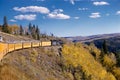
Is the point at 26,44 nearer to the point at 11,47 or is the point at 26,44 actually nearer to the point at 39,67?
the point at 11,47

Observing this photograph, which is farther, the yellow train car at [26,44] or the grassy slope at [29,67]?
the yellow train car at [26,44]

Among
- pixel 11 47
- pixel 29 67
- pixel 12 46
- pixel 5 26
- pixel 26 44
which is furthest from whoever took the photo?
pixel 5 26

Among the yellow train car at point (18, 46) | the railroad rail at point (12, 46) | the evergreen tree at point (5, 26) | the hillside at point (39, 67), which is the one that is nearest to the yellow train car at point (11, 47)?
the railroad rail at point (12, 46)

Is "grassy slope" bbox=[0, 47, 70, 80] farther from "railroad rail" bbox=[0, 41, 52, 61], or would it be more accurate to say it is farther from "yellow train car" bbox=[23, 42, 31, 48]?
"yellow train car" bbox=[23, 42, 31, 48]

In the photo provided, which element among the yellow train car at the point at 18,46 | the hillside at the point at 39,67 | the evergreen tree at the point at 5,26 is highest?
the evergreen tree at the point at 5,26

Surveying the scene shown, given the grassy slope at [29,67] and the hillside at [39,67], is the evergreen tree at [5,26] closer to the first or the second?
the hillside at [39,67]

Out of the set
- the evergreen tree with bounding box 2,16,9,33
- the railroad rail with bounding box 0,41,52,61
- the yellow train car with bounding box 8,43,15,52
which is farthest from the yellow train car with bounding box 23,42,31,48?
the evergreen tree with bounding box 2,16,9,33

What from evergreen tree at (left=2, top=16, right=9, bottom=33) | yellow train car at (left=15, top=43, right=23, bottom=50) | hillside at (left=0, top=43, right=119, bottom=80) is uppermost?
evergreen tree at (left=2, top=16, right=9, bottom=33)

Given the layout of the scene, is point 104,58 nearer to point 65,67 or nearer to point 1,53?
point 65,67

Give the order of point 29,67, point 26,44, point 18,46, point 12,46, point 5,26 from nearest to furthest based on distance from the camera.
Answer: point 29,67, point 12,46, point 18,46, point 26,44, point 5,26

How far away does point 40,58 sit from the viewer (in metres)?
58.3

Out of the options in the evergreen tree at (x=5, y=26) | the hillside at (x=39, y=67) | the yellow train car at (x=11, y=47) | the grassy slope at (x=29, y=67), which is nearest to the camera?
the grassy slope at (x=29, y=67)

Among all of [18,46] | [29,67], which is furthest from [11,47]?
[29,67]

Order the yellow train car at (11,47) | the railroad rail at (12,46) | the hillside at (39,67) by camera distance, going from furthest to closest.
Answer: the yellow train car at (11,47) < the railroad rail at (12,46) < the hillside at (39,67)
